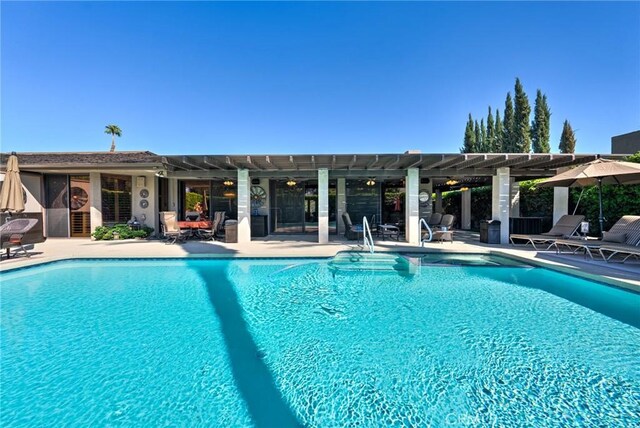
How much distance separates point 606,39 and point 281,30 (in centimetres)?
1262

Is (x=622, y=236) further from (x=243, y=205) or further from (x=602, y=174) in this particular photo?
(x=243, y=205)

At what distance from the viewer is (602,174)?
712cm

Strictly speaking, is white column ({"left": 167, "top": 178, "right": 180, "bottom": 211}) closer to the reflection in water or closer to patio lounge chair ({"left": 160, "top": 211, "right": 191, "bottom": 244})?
patio lounge chair ({"left": 160, "top": 211, "right": 191, "bottom": 244})

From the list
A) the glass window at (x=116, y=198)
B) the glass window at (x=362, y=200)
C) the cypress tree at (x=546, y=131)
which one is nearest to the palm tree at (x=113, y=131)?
the glass window at (x=116, y=198)

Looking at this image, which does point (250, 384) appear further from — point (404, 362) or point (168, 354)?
point (404, 362)

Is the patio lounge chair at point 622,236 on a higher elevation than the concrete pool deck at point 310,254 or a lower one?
higher

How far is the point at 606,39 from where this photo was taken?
416 inches

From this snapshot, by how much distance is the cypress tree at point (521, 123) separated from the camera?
27.1 metres

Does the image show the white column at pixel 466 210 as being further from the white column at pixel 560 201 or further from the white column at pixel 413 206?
the white column at pixel 413 206

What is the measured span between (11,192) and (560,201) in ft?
60.3

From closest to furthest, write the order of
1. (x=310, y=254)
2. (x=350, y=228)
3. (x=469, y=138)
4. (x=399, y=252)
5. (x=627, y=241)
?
(x=627, y=241)
(x=310, y=254)
(x=399, y=252)
(x=350, y=228)
(x=469, y=138)

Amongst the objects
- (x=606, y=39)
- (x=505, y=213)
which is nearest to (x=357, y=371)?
(x=505, y=213)

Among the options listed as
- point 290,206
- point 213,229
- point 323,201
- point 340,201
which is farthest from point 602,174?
point 213,229

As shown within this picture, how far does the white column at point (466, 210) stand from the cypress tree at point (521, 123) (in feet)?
49.9
